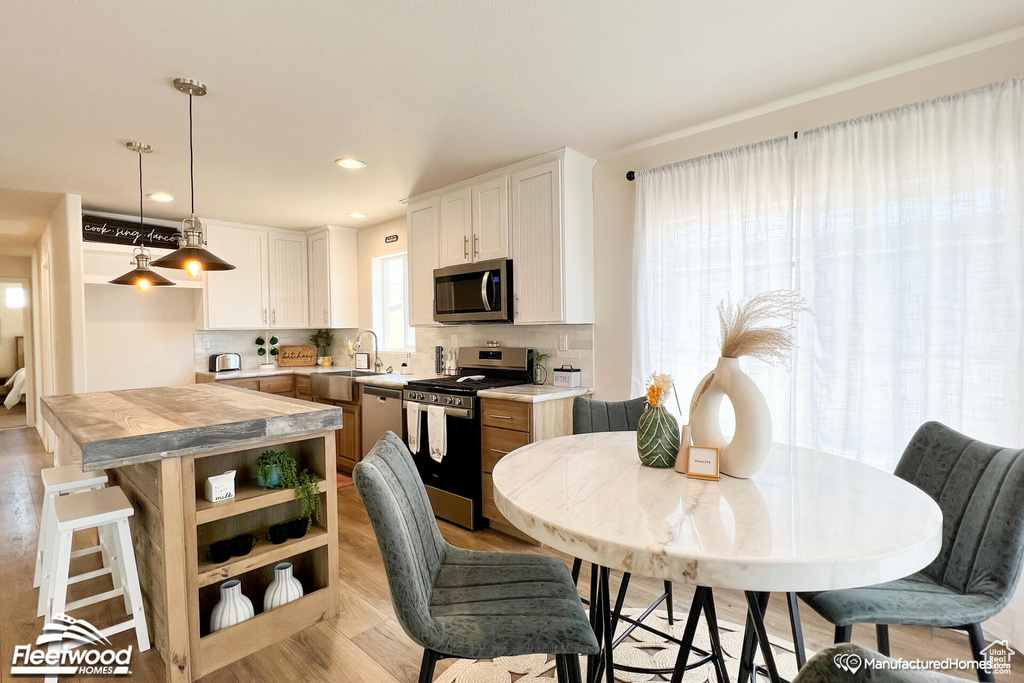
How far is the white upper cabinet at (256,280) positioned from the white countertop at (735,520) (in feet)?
14.6

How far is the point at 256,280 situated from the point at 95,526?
3.58 metres

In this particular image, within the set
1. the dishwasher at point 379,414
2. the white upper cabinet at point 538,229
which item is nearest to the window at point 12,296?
the dishwasher at point 379,414

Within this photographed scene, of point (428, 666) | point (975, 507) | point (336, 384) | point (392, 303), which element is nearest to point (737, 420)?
point (975, 507)

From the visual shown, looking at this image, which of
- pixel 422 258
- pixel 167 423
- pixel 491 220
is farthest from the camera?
Result: pixel 422 258

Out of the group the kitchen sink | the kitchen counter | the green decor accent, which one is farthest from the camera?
the kitchen sink

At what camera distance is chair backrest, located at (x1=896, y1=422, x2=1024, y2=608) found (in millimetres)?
1262

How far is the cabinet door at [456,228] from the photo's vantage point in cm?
366

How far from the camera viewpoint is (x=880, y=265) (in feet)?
7.25

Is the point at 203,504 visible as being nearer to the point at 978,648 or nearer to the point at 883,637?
the point at 883,637

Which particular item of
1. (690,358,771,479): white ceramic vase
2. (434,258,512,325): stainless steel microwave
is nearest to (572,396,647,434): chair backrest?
(690,358,771,479): white ceramic vase

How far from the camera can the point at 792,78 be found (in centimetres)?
227

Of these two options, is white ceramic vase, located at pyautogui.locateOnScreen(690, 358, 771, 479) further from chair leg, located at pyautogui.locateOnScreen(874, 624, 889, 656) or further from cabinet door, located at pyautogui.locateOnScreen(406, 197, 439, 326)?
cabinet door, located at pyautogui.locateOnScreen(406, 197, 439, 326)

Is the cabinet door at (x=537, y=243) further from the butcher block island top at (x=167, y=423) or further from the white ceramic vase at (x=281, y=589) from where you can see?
the white ceramic vase at (x=281, y=589)

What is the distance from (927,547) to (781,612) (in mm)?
1632
